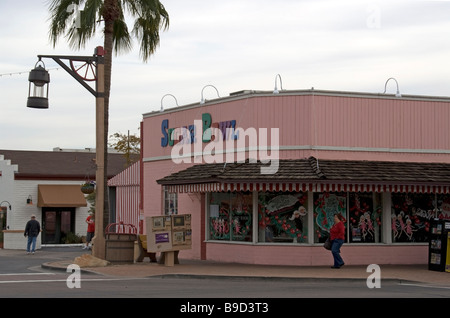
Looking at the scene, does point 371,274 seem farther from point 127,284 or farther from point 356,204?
point 127,284

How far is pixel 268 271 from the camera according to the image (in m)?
21.0

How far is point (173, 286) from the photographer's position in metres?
17.2

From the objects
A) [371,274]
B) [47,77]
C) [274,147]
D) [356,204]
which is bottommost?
[371,274]

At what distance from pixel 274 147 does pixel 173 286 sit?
770 centimetres

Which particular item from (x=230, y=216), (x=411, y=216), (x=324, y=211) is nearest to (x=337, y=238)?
(x=324, y=211)

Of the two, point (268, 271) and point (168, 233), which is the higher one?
point (168, 233)

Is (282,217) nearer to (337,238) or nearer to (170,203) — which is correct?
(337,238)

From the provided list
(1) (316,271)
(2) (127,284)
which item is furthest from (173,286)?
(1) (316,271)

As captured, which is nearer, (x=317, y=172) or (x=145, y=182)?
(x=317, y=172)

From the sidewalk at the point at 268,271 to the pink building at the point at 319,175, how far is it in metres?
0.87

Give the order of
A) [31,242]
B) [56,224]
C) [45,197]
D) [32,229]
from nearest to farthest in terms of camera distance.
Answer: [32,229] < [31,242] < [45,197] < [56,224]

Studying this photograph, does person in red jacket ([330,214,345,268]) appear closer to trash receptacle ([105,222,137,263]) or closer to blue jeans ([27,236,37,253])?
trash receptacle ([105,222,137,263])

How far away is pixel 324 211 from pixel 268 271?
128 inches

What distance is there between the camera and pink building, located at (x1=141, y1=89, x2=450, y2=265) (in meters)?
22.8
